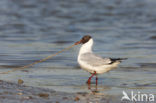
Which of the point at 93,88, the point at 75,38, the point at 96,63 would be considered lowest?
the point at 93,88

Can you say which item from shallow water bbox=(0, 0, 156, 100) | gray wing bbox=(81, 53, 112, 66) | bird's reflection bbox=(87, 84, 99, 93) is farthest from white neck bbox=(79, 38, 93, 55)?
bird's reflection bbox=(87, 84, 99, 93)

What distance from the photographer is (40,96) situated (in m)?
7.01

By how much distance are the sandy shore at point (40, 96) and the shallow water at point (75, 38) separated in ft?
1.50

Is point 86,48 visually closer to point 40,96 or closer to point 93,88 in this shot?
point 93,88

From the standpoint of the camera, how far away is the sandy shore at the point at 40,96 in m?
6.71

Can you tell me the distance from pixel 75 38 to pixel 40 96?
29.8 feet

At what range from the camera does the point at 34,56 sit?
11.8 metres

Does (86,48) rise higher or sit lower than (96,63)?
higher

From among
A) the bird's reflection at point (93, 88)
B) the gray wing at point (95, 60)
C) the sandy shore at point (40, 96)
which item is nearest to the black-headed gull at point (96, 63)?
the gray wing at point (95, 60)

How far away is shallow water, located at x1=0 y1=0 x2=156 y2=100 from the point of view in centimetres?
889

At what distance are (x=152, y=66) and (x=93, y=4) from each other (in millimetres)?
15040

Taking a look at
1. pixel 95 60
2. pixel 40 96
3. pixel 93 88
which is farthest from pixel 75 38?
pixel 40 96

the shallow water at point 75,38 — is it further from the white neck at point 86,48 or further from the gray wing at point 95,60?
the white neck at point 86,48

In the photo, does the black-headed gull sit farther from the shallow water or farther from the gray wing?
the shallow water
